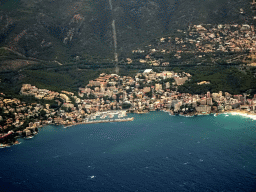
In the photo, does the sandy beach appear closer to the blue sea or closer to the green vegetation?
the blue sea

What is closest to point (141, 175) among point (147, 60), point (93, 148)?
point (93, 148)

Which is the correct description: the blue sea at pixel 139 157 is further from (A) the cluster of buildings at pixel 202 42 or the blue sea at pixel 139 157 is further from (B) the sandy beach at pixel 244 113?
(A) the cluster of buildings at pixel 202 42

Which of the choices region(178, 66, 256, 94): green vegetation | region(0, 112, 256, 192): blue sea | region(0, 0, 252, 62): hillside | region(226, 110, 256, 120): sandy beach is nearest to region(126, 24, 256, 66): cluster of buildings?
region(0, 0, 252, 62): hillside

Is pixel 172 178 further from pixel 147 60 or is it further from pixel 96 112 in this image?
pixel 147 60

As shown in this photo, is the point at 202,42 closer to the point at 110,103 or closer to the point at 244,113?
the point at 244,113

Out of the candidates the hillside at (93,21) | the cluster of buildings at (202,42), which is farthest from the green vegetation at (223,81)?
the hillside at (93,21)

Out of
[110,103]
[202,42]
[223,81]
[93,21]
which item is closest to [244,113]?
[223,81]
